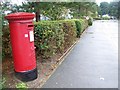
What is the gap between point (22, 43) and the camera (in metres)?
6.04

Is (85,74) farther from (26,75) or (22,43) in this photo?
(22,43)

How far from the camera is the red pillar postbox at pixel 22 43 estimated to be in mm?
5992

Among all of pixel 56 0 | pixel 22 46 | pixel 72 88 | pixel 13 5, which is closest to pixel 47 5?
pixel 56 0

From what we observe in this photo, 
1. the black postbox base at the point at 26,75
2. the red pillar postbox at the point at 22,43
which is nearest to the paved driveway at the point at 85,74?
the black postbox base at the point at 26,75

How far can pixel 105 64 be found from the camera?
8.79 metres

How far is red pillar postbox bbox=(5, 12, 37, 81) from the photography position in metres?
5.99

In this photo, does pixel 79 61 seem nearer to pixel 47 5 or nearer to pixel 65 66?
pixel 65 66

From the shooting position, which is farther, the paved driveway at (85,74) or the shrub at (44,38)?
the shrub at (44,38)

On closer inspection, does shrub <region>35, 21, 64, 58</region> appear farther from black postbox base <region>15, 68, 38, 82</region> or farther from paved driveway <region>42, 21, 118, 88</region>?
black postbox base <region>15, 68, 38, 82</region>

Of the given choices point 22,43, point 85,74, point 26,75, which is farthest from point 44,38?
point 26,75

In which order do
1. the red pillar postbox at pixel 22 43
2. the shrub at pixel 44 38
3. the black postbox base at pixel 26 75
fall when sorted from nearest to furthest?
the red pillar postbox at pixel 22 43
the black postbox base at pixel 26 75
the shrub at pixel 44 38

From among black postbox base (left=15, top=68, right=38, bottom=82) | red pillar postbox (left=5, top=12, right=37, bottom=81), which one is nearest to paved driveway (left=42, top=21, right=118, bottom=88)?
black postbox base (left=15, top=68, right=38, bottom=82)

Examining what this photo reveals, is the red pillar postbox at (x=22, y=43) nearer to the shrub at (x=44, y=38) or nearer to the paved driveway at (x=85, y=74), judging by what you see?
the paved driveway at (x=85, y=74)

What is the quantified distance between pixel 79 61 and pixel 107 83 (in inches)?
117
